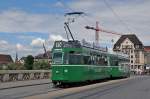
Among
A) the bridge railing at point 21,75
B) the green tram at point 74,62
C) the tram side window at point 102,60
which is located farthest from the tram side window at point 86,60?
the bridge railing at point 21,75

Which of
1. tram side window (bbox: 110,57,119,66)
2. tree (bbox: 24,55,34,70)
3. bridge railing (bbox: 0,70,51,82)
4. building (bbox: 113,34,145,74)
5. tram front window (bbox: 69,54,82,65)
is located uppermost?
building (bbox: 113,34,145,74)

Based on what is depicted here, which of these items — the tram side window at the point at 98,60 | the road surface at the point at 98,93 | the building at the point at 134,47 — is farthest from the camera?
the building at the point at 134,47

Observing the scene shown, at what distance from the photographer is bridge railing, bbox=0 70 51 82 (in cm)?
3709

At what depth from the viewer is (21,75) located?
135 feet

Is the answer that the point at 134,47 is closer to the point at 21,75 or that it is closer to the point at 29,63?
the point at 29,63

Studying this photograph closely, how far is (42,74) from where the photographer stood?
156 feet

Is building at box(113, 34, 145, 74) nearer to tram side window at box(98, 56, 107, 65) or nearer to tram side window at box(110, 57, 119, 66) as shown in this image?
tram side window at box(110, 57, 119, 66)

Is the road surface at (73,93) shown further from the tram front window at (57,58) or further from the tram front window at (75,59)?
the tram front window at (75,59)

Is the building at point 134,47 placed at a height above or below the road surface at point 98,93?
above

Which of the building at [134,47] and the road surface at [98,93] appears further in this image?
the building at [134,47]

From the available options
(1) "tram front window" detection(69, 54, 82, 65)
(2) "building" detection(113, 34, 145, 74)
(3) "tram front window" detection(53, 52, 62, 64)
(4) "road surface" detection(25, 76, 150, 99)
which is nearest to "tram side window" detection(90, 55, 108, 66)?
(1) "tram front window" detection(69, 54, 82, 65)

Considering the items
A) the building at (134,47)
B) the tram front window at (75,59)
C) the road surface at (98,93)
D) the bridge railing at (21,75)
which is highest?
the building at (134,47)

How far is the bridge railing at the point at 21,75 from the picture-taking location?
37.1m

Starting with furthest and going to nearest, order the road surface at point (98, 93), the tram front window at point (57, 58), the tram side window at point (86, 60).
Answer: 1. the tram side window at point (86, 60)
2. the tram front window at point (57, 58)
3. the road surface at point (98, 93)
